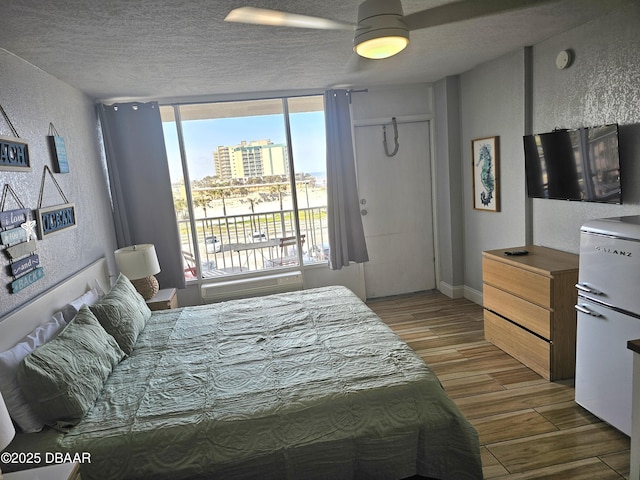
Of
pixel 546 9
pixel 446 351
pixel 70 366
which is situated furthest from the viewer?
pixel 446 351

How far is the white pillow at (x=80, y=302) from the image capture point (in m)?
2.61

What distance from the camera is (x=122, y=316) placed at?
2680 millimetres

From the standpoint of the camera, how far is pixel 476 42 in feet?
10.5

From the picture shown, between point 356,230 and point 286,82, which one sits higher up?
point 286,82

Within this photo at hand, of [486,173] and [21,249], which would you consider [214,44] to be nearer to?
[21,249]

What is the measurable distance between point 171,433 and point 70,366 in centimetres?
63

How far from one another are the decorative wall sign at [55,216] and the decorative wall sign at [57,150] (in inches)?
5.0

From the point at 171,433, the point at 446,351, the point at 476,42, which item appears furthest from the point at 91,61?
the point at 446,351

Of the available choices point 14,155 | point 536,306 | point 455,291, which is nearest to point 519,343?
point 536,306

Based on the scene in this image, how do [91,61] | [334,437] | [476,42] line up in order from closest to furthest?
[334,437], [91,61], [476,42]

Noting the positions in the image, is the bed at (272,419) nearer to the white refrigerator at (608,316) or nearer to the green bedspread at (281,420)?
the green bedspread at (281,420)

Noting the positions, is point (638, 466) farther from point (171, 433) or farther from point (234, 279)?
point (234, 279)

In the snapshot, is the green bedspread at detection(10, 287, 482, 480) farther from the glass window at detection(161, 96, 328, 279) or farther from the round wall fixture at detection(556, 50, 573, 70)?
the glass window at detection(161, 96, 328, 279)

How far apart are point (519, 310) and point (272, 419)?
220 cm
